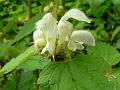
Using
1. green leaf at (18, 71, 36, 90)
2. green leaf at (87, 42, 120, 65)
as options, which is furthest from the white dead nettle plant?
green leaf at (18, 71, 36, 90)

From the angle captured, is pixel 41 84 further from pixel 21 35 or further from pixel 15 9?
pixel 15 9

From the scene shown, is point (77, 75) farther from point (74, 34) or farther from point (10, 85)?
point (10, 85)

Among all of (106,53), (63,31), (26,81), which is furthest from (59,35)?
(26,81)

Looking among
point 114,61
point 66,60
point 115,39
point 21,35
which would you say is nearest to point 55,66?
point 66,60

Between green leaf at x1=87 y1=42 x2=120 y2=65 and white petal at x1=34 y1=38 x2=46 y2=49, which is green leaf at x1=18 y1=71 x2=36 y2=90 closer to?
green leaf at x1=87 y1=42 x2=120 y2=65

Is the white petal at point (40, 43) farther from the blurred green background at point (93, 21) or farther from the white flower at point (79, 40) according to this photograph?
the blurred green background at point (93, 21)
